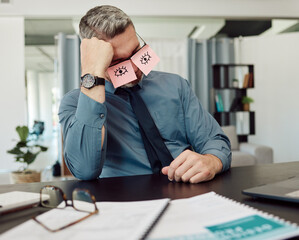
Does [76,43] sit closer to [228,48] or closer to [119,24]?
[228,48]

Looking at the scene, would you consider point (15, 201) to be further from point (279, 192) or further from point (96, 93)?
point (279, 192)

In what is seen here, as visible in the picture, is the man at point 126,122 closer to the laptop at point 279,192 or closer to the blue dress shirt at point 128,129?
the blue dress shirt at point 128,129

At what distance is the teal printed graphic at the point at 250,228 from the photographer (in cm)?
35

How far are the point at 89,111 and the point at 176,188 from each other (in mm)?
413

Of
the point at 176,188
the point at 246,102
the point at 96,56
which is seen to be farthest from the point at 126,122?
the point at 246,102

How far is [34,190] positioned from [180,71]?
185 inches

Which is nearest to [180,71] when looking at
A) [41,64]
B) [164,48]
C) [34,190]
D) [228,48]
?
[164,48]

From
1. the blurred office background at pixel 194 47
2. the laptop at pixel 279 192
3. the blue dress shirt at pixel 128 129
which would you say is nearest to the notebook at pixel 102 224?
the laptop at pixel 279 192

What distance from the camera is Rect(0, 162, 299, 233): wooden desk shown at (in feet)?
1.73

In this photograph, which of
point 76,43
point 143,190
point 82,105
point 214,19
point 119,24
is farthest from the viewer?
point 214,19

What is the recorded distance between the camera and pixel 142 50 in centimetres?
112

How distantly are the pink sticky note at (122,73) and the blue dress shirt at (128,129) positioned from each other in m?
0.09

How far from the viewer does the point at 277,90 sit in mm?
5242

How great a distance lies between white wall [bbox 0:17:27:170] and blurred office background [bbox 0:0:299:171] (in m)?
0.01
